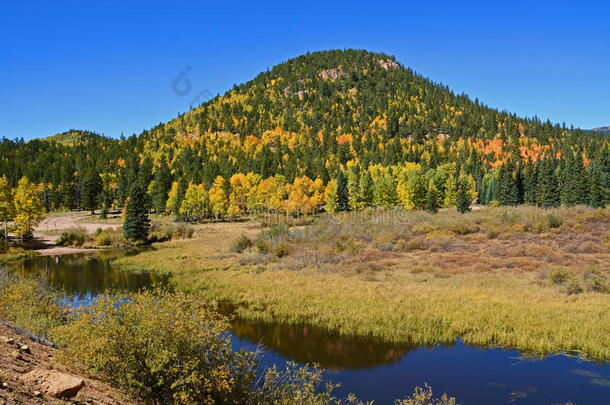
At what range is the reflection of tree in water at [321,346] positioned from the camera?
771 inches

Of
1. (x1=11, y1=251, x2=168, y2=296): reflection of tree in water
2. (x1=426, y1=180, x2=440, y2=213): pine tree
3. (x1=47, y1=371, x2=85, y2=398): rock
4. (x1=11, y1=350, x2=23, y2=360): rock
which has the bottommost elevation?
(x1=11, y1=251, x2=168, y2=296): reflection of tree in water

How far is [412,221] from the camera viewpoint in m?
68.0

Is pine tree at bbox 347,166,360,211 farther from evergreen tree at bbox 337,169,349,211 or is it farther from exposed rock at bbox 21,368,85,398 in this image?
exposed rock at bbox 21,368,85,398

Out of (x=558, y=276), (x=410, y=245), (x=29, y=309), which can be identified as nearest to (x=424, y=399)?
(x=29, y=309)

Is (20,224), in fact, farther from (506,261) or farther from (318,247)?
(506,261)

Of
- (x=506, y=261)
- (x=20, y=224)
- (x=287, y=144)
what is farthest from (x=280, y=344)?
(x=287, y=144)

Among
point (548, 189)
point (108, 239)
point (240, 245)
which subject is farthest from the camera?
point (548, 189)

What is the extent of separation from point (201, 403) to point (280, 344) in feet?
37.4

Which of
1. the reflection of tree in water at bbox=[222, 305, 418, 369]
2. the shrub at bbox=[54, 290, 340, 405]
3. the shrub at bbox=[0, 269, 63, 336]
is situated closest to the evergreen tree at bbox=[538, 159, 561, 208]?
the reflection of tree in water at bbox=[222, 305, 418, 369]

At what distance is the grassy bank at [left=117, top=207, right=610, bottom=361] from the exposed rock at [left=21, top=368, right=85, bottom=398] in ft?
53.5

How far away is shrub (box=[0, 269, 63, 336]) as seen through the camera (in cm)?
1673

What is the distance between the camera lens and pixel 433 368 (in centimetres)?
1864

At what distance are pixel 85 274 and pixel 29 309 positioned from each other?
28056 mm

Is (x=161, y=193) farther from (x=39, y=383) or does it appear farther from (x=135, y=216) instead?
(x=39, y=383)
